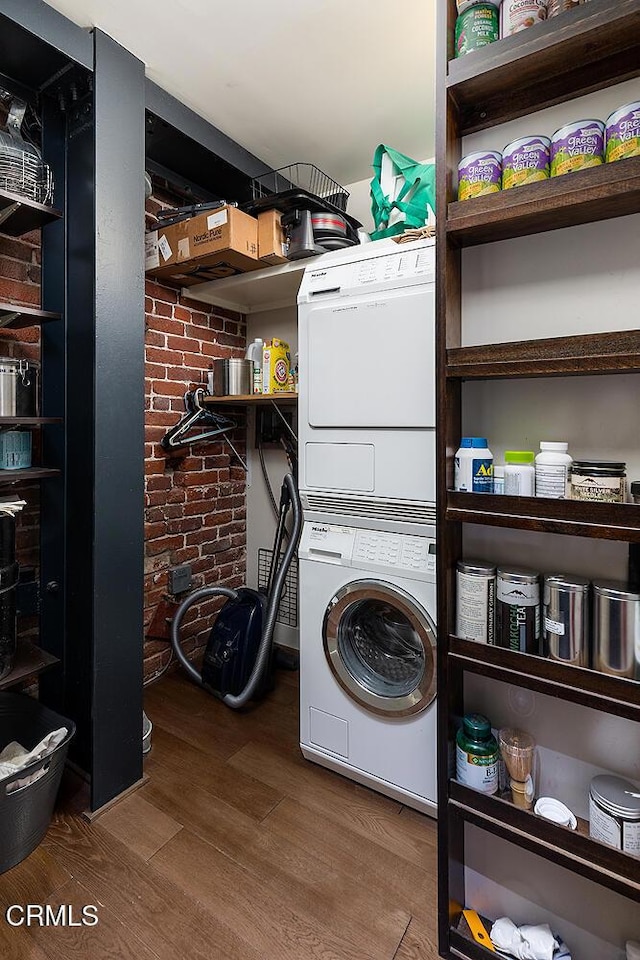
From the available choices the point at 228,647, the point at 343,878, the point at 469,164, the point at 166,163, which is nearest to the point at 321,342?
the point at 469,164

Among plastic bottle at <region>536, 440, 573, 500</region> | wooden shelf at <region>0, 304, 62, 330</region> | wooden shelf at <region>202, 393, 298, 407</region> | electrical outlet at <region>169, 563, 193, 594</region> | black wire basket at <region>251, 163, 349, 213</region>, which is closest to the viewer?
plastic bottle at <region>536, 440, 573, 500</region>

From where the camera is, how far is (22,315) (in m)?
1.52

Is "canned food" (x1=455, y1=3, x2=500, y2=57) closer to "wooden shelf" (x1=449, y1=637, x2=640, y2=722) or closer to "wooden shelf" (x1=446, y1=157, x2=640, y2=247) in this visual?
"wooden shelf" (x1=446, y1=157, x2=640, y2=247)

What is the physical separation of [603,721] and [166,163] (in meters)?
2.65

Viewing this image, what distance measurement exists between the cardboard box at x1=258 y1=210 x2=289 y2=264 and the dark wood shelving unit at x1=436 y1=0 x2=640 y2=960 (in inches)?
38.9

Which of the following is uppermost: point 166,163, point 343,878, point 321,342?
point 166,163

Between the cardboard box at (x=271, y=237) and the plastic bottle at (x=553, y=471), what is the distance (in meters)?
1.49

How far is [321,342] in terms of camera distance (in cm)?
170

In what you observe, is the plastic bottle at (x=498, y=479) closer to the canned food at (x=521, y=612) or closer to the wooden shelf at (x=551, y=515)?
the wooden shelf at (x=551, y=515)

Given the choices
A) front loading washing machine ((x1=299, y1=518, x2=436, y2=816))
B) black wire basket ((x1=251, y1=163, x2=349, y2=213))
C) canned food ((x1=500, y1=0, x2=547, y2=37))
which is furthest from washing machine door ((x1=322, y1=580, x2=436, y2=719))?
black wire basket ((x1=251, y1=163, x2=349, y2=213))

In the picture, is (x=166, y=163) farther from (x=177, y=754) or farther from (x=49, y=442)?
(x=177, y=754)

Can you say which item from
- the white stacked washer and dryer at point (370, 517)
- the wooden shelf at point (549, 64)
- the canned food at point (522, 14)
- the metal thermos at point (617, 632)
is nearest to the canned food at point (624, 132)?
the wooden shelf at point (549, 64)

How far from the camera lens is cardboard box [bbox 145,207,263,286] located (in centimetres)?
193

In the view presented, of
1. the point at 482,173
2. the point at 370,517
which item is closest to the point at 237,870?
the point at 370,517
